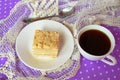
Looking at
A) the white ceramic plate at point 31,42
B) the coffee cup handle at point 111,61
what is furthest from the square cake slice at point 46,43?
the coffee cup handle at point 111,61

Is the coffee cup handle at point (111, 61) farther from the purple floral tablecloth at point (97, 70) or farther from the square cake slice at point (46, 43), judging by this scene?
the square cake slice at point (46, 43)

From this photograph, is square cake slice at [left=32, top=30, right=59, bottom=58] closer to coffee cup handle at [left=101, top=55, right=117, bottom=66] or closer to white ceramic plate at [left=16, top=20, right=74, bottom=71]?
white ceramic plate at [left=16, top=20, right=74, bottom=71]

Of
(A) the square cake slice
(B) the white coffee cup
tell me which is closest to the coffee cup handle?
(B) the white coffee cup

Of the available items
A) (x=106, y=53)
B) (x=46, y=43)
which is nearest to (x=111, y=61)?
(x=106, y=53)

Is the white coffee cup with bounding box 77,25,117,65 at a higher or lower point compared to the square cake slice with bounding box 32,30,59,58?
lower

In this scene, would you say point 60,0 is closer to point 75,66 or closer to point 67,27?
point 67,27
